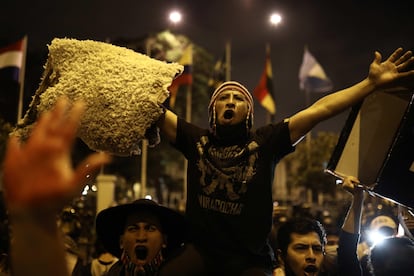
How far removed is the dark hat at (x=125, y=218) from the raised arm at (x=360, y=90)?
99cm

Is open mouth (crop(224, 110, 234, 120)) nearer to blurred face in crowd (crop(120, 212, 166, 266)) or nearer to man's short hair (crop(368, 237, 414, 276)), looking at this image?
blurred face in crowd (crop(120, 212, 166, 266))

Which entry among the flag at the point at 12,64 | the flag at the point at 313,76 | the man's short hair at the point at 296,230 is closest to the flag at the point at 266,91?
the flag at the point at 313,76

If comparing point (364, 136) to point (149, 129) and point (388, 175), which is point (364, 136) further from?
point (149, 129)

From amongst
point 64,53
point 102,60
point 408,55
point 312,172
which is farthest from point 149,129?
point 312,172

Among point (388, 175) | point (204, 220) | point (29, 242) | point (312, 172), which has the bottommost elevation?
point (29, 242)

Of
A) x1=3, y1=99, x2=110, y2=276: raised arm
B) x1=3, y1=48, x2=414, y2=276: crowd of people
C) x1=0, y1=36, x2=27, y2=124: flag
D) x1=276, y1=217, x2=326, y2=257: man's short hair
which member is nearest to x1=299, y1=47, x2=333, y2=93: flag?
x1=0, y1=36, x2=27, y2=124: flag

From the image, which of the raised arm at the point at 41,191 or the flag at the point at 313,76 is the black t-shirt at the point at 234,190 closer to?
the raised arm at the point at 41,191

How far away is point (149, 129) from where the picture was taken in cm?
334

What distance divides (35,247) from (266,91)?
1957cm

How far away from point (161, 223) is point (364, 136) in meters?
1.55

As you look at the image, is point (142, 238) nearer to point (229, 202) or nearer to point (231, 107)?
point (229, 202)

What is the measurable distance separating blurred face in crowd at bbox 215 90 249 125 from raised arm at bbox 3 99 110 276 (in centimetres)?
194

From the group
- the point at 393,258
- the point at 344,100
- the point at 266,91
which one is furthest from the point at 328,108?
the point at 266,91

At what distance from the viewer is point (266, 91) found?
68.1 ft
